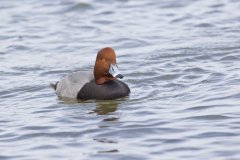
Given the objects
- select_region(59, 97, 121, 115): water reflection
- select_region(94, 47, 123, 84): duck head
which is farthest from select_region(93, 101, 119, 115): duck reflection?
select_region(94, 47, 123, 84): duck head

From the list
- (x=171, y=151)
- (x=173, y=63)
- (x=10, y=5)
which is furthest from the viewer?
(x=10, y=5)

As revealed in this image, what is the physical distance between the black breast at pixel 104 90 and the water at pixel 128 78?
0.40ft

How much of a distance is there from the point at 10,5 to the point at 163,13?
4.11 meters

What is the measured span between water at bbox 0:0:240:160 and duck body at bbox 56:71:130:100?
0.13 meters

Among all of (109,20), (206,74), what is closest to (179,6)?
(109,20)

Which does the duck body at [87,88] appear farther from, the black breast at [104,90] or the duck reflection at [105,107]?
the duck reflection at [105,107]

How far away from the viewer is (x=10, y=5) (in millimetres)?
20203

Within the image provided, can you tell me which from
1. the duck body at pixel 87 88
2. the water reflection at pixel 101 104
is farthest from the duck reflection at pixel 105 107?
the duck body at pixel 87 88

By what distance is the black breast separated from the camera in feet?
38.6

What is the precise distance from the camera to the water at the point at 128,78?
9.17 m

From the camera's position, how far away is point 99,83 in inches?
473

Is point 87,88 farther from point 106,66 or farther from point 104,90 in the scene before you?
point 106,66

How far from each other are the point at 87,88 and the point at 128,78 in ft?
4.61

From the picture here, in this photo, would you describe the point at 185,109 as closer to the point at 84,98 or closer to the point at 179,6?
the point at 84,98
